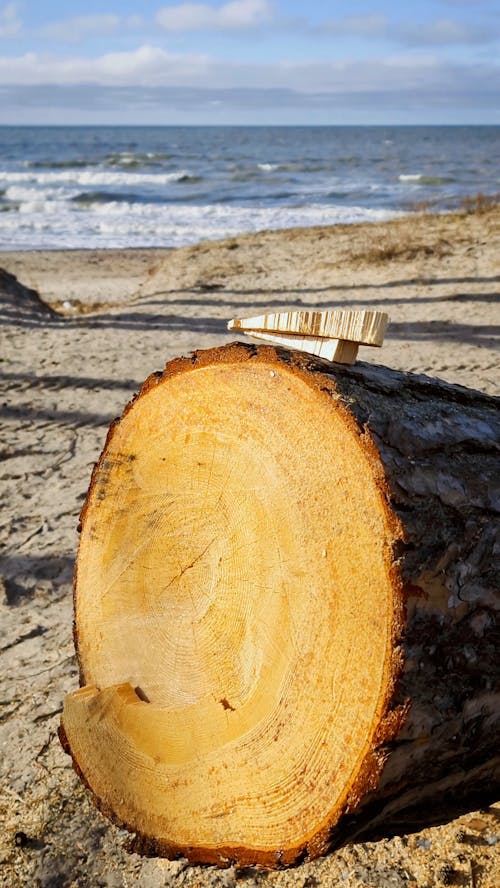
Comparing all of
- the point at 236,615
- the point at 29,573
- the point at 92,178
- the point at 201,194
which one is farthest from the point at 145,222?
the point at 236,615

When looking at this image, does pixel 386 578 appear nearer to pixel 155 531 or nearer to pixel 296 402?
pixel 296 402

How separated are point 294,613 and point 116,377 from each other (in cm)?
477

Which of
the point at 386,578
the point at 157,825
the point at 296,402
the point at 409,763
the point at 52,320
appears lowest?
the point at 52,320

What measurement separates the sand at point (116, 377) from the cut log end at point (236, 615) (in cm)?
31

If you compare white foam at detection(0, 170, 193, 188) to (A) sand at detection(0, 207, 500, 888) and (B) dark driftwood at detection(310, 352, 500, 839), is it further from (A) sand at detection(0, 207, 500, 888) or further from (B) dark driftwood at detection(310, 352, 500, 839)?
(B) dark driftwood at detection(310, 352, 500, 839)

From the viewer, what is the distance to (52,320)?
839 centimetres

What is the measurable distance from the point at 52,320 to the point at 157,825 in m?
7.28

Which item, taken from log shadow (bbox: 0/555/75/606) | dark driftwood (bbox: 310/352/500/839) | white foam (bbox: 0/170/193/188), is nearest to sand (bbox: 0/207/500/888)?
log shadow (bbox: 0/555/75/606)

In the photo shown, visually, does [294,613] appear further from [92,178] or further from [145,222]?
[92,178]

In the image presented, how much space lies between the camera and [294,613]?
1624mm

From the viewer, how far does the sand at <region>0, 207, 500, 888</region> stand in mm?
1954

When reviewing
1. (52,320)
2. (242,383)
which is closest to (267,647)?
(242,383)

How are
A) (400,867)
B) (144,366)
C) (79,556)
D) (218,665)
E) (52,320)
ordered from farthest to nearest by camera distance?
(52,320) → (144,366) → (79,556) → (400,867) → (218,665)

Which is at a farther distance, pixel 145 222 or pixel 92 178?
pixel 92 178
